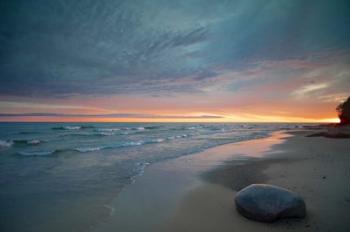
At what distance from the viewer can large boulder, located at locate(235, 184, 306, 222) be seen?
13.8 ft

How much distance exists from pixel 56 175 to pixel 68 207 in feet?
14.2

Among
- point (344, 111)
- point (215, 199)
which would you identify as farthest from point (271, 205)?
point (344, 111)

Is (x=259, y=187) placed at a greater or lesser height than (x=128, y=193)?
greater

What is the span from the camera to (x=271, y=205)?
427 cm

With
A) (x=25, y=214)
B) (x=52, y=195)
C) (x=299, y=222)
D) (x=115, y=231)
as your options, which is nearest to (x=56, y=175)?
(x=52, y=195)

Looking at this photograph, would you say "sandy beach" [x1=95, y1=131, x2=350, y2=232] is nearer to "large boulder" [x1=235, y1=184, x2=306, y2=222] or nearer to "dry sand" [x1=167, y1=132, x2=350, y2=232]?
"dry sand" [x1=167, y1=132, x2=350, y2=232]

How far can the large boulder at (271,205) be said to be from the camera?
421 centimetres

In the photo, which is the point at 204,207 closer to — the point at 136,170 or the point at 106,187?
the point at 106,187

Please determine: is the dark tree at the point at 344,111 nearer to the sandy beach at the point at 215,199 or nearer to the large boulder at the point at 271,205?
the sandy beach at the point at 215,199

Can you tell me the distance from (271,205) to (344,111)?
50760mm

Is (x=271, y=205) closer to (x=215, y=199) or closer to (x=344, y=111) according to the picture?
(x=215, y=199)

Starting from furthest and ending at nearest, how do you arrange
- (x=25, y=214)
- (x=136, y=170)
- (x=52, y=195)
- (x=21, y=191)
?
1. (x=136, y=170)
2. (x=21, y=191)
3. (x=52, y=195)
4. (x=25, y=214)

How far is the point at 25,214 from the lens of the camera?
5156 mm

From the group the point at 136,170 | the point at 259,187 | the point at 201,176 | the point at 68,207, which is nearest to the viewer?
the point at 259,187
